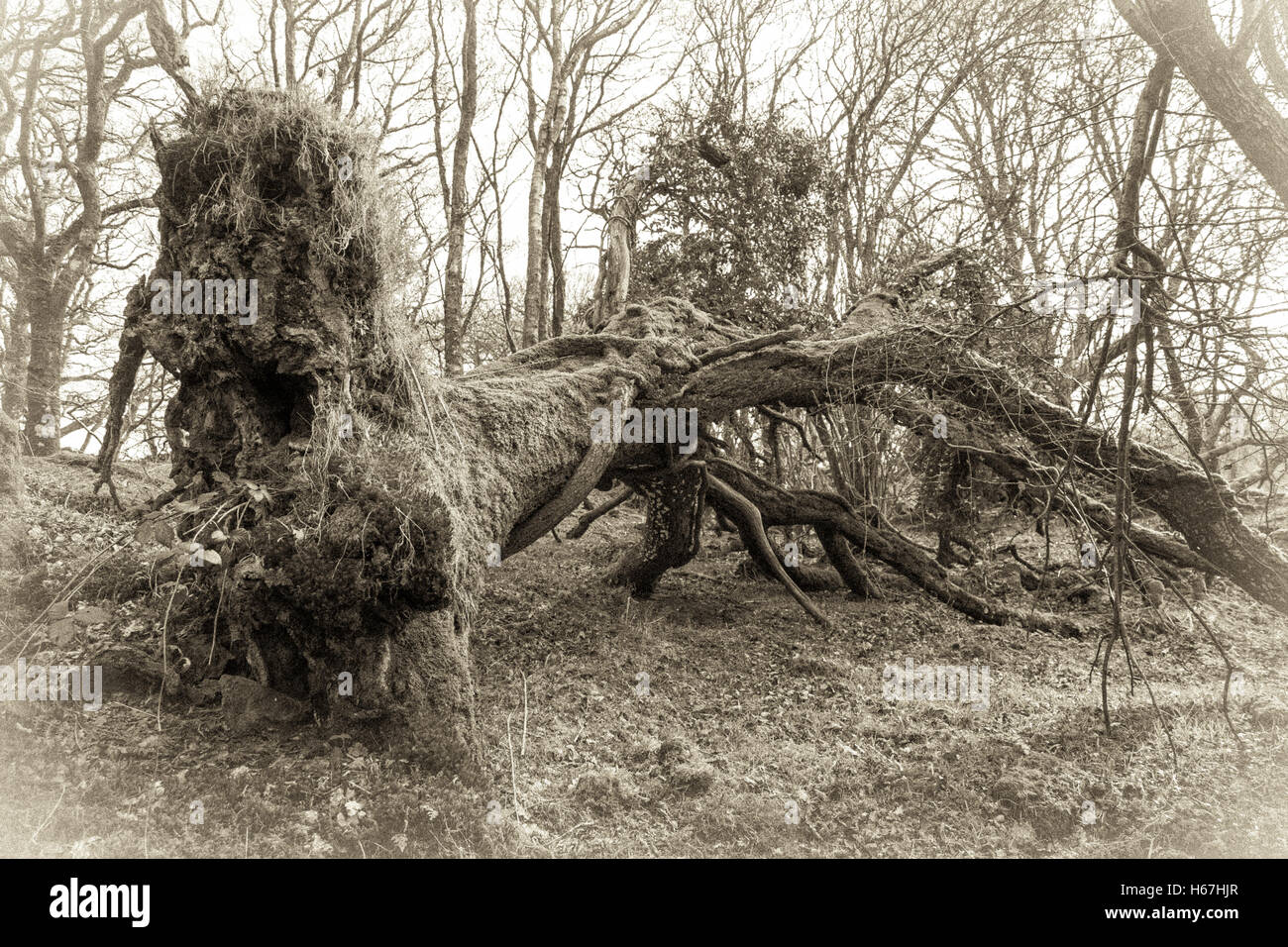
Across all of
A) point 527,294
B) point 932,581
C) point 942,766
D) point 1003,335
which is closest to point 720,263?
point 527,294

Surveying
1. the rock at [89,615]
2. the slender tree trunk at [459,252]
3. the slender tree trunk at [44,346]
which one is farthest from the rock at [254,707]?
the slender tree trunk at [44,346]

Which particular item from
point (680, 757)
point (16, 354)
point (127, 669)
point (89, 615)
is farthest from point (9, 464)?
point (16, 354)

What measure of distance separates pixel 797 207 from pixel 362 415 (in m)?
7.94

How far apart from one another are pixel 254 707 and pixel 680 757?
7.07ft

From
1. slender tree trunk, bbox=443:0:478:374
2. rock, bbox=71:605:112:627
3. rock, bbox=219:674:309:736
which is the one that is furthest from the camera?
slender tree trunk, bbox=443:0:478:374

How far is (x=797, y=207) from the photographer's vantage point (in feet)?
33.9

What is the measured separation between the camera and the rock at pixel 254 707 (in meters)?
3.69

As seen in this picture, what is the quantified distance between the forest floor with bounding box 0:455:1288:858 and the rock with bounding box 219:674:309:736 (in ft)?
0.24

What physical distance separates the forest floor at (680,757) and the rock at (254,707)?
74mm

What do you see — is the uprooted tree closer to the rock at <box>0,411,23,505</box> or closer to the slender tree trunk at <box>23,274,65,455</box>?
the rock at <box>0,411,23,505</box>

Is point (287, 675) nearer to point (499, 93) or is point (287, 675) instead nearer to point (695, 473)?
point (695, 473)

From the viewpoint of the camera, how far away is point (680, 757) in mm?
4277

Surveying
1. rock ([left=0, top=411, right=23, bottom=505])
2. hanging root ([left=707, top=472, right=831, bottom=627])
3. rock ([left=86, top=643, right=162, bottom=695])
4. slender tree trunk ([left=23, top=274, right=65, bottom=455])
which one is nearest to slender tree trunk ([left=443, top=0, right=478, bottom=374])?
hanging root ([left=707, top=472, right=831, bottom=627])

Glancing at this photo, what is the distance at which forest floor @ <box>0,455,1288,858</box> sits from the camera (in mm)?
3271
